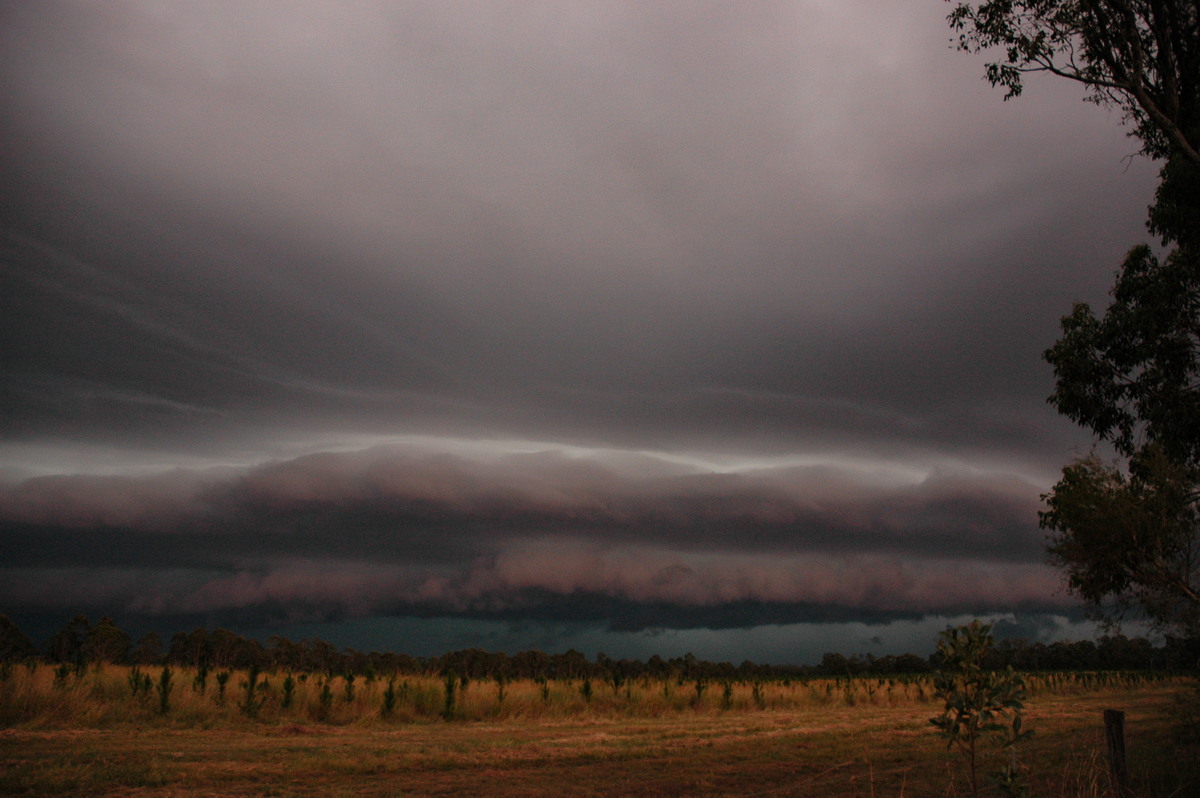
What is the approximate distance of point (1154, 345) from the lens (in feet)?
56.1

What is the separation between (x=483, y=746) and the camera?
1477 cm

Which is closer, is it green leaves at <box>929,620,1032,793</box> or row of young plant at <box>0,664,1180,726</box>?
green leaves at <box>929,620,1032,793</box>

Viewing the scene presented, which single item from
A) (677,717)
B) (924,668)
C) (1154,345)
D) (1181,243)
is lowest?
(924,668)

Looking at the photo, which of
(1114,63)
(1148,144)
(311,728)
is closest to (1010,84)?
(1114,63)

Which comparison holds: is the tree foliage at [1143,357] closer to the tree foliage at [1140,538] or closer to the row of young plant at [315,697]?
the tree foliage at [1140,538]

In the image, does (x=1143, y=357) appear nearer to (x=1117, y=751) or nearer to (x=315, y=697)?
(x=1117, y=751)

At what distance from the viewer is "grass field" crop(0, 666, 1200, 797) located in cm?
1043

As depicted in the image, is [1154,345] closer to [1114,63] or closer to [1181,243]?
[1181,243]

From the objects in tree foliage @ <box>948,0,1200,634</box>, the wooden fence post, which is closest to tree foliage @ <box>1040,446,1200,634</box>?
tree foliage @ <box>948,0,1200,634</box>

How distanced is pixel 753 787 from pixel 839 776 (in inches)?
94.5

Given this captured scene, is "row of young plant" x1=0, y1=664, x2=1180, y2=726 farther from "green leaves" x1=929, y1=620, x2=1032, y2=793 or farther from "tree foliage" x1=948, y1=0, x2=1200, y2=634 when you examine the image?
"green leaves" x1=929, y1=620, x2=1032, y2=793

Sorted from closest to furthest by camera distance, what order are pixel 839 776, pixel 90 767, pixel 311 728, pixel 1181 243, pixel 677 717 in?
pixel 90 767 → pixel 839 776 → pixel 1181 243 → pixel 311 728 → pixel 677 717

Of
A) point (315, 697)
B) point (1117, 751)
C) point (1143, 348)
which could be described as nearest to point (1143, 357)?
point (1143, 348)

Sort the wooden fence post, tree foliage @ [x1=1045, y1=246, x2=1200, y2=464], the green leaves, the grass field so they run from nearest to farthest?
the green leaves
the wooden fence post
the grass field
tree foliage @ [x1=1045, y1=246, x2=1200, y2=464]
